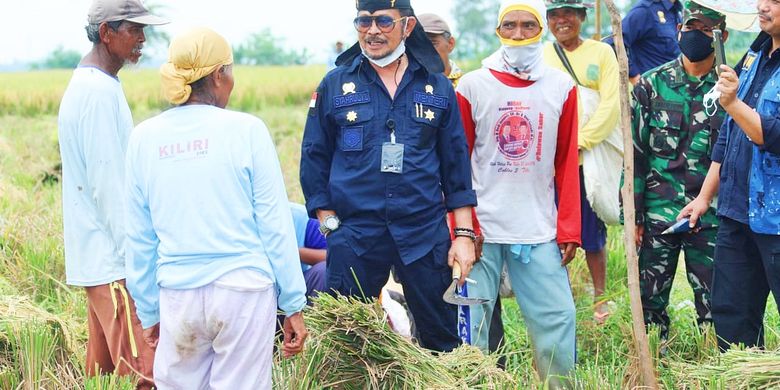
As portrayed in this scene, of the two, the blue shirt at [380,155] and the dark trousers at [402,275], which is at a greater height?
the blue shirt at [380,155]

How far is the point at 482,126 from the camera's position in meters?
4.45

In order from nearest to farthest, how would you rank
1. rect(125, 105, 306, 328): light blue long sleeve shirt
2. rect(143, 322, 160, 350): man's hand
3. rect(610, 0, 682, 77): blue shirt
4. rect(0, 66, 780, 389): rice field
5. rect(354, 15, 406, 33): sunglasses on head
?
1. rect(125, 105, 306, 328): light blue long sleeve shirt
2. rect(143, 322, 160, 350): man's hand
3. rect(0, 66, 780, 389): rice field
4. rect(354, 15, 406, 33): sunglasses on head
5. rect(610, 0, 682, 77): blue shirt

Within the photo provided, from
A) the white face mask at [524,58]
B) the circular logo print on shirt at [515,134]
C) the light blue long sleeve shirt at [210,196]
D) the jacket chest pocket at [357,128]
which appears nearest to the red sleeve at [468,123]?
the circular logo print on shirt at [515,134]

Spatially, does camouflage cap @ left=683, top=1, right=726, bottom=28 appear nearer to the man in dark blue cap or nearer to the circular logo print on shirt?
the circular logo print on shirt

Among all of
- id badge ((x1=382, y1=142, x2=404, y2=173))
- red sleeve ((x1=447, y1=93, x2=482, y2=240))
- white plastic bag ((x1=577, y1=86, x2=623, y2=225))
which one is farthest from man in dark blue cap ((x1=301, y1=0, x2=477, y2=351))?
white plastic bag ((x1=577, y1=86, x2=623, y2=225))

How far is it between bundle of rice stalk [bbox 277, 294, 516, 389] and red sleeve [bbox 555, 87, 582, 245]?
28.3 inches

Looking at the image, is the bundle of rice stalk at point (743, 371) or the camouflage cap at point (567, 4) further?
the camouflage cap at point (567, 4)

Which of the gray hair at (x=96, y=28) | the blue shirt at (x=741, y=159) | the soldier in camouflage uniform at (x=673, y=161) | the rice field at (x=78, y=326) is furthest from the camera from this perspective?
the soldier in camouflage uniform at (x=673, y=161)

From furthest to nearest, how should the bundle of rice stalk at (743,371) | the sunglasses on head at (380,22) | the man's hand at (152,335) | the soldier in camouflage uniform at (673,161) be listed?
1. the soldier in camouflage uniform at (673,161)
2. the sunglasses on head at (380,22)
3. the man's hand at (152,335)
4. the bundle of rice stalk at (743,371)

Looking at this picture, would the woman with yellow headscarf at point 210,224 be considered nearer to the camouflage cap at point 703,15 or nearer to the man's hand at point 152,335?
the man's hand at point 152,335

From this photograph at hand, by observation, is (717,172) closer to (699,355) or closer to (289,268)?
(699,355)

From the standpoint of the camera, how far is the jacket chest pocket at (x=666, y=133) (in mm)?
4957

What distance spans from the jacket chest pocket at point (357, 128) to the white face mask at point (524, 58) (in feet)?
2.29

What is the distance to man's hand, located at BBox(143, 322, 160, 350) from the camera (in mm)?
3656
